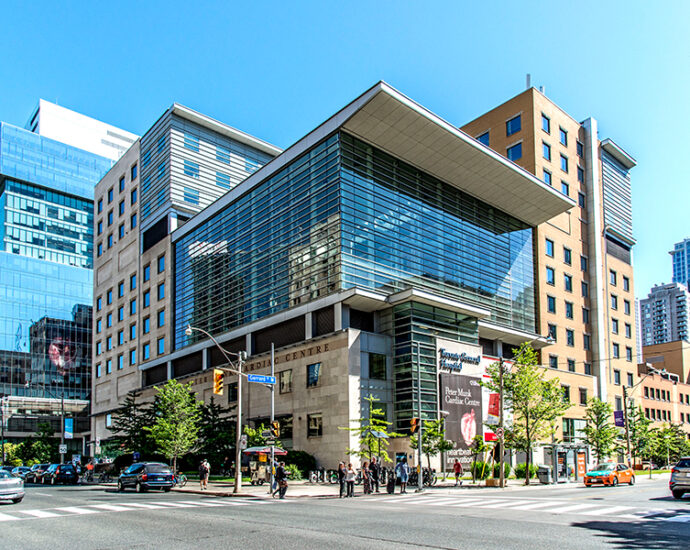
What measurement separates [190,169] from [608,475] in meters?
52.4

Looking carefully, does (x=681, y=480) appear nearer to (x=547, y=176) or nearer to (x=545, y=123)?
(x=547, y=176)

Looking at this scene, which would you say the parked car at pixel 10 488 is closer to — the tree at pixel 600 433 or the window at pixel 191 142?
the window at pixel 191 142

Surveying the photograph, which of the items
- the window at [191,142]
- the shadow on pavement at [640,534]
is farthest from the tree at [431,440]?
the window at [191,142]

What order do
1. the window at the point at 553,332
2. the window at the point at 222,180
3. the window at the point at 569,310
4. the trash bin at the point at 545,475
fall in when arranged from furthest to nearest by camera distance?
the window at the point at 222,180, the window at the point at 569,310, the window at the point at 553,332, the trash bin at the point at 545,475

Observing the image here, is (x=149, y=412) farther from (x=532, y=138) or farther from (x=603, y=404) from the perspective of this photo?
(x=532, y=138)

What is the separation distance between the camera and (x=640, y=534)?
16.2 m

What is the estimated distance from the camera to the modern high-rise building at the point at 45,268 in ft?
440

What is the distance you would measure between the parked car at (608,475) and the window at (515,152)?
37050 millimetres

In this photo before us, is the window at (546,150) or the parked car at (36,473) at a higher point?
the window at (546,150)

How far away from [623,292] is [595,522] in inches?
2597

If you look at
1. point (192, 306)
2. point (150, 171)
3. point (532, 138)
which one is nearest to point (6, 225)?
point (150, 171)

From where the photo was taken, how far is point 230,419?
5734 centimetres

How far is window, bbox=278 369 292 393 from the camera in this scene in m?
51.0

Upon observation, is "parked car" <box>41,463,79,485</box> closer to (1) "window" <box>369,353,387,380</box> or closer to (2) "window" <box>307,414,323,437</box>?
(2) "window" <box>307,414,323,437</box>
